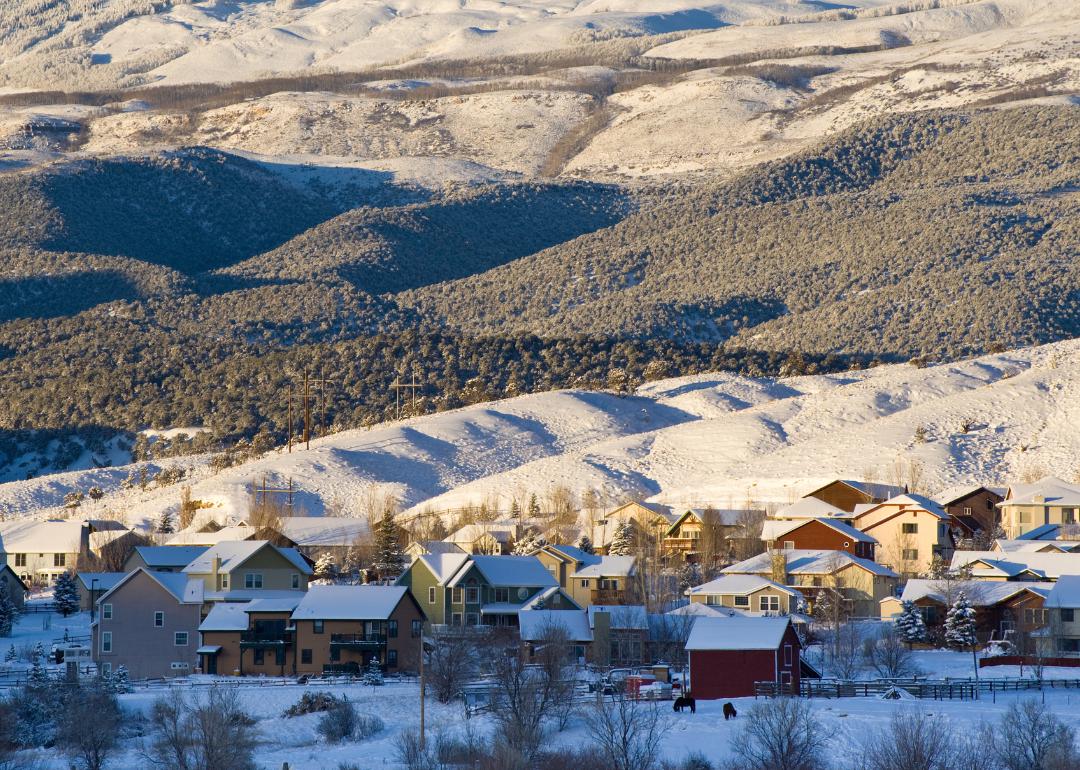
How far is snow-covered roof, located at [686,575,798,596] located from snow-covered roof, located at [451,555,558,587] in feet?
17.0

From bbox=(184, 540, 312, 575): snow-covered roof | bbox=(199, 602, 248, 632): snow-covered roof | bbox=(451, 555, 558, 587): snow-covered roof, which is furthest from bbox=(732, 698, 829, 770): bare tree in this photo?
bbox=(184, 540, 312, 575): snow-covered roof

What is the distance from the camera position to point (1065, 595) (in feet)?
224

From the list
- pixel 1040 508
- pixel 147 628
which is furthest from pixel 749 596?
pixel 1040 508

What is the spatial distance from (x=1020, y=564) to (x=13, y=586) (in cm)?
3869

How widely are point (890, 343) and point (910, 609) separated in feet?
349

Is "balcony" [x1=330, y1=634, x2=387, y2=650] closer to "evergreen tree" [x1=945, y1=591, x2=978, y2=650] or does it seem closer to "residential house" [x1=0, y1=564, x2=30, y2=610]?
"evergreen tree" [x1=945, y1=591, x2=978, y2=650]

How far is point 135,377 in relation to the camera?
166375mm

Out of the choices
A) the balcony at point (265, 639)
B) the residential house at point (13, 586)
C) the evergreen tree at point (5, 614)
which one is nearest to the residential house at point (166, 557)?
the residential house at point (13, 586)

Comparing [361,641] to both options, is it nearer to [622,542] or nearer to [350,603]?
[350,603]

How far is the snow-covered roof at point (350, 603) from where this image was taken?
66188 mm

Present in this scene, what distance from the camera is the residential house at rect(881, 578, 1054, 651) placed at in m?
68.7

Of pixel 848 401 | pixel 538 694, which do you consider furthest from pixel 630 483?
pixel 538 694

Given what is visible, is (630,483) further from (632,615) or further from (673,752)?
(673,752)

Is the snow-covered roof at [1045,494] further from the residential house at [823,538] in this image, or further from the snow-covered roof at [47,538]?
the snow-covered roof at [47,538]
